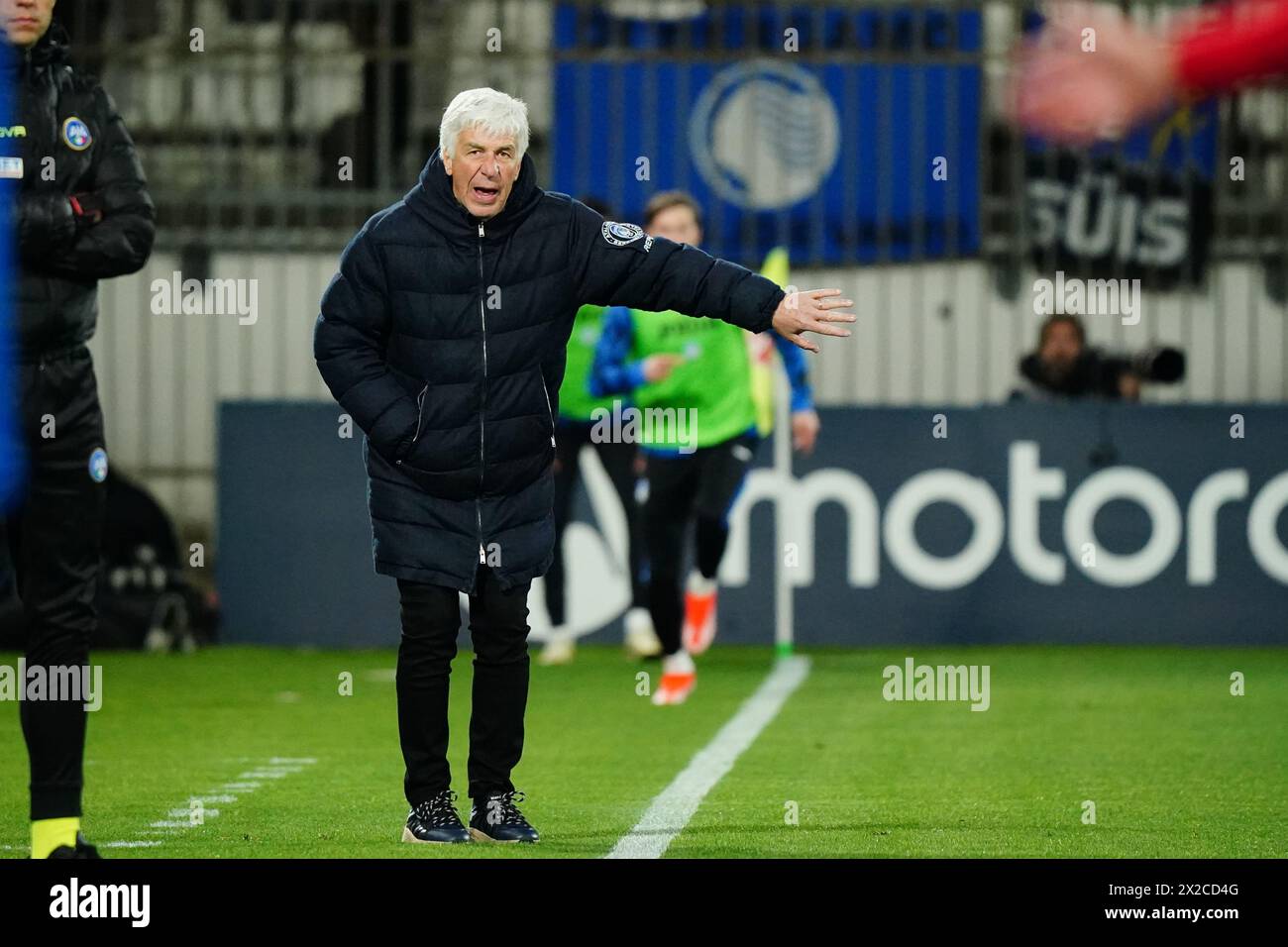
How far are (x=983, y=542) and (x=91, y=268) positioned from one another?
769 cm

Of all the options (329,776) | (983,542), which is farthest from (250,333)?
(329,776)

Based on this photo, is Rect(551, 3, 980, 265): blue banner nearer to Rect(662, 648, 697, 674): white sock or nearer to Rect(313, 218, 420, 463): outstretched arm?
Rect(662, 648, 697, 674): white sock

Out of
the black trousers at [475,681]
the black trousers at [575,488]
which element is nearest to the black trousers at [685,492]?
the black trousers at [575,488]

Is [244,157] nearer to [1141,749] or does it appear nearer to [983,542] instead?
[983,542]

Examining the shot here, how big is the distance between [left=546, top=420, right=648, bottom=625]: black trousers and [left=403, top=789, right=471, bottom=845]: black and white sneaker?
226 inches

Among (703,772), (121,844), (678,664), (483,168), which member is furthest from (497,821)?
(678,664)

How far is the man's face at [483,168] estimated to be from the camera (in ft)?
19.0

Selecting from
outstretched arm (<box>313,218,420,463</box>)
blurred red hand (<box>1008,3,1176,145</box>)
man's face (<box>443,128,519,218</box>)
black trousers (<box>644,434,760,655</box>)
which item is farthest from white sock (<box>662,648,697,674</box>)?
blurred red hand (<box>1008,3,1176,145</box>)

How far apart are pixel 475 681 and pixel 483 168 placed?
1.19 metres

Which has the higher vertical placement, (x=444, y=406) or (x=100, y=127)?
(x=100, y=127)

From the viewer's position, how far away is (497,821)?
5.98 meters

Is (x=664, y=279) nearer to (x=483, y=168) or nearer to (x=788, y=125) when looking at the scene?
(x=483, y=168)
